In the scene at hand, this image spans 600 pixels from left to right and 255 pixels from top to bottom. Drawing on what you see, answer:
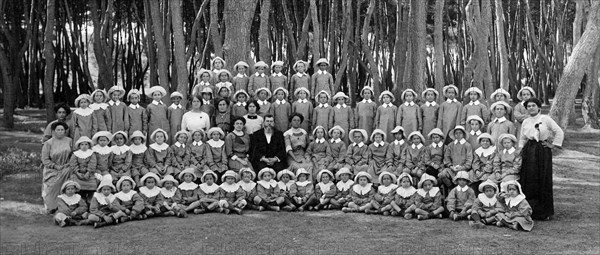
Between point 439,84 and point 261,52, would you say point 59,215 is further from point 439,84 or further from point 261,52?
point 439,84

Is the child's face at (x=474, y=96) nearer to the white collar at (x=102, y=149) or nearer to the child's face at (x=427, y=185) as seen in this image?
the child's face at (x=427, y=185)

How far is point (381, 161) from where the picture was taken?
10258 mm

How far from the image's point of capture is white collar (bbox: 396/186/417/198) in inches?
373

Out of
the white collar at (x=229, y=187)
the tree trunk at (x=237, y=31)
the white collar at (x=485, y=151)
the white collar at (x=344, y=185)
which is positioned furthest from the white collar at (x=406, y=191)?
the tree trunk at (x=237, y=31)

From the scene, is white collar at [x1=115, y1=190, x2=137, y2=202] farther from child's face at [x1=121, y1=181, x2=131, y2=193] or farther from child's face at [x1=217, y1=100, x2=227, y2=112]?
child's face at [x1=217, y1=100, x2=227, y2=112]

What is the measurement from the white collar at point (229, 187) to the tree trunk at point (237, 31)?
3.38 metres

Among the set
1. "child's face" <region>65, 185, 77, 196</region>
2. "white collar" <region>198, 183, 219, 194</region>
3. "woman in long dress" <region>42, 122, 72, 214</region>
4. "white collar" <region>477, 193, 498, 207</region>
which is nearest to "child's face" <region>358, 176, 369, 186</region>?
"white collar" <region>477, 193, 498, 207</region>

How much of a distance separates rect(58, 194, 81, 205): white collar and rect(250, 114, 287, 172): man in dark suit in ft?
8.58

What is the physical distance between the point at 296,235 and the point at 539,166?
11.3ft

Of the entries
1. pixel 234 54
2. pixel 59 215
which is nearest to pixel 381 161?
pixel 234 54

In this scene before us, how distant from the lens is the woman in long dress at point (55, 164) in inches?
371

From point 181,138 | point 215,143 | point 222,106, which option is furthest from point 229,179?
point 222,106

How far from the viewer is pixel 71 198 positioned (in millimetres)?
9062

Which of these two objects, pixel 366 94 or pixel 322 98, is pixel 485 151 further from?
pixel 322 98
